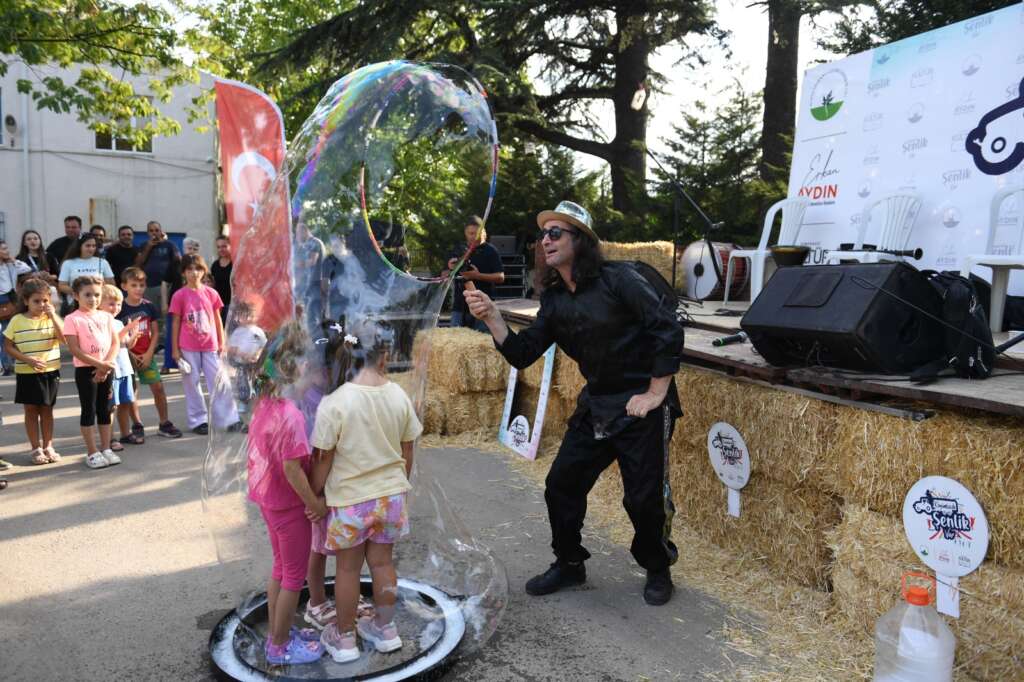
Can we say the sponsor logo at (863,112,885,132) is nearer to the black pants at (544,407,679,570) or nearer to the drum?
the drum

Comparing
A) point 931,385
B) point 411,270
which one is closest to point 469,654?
point 411,270

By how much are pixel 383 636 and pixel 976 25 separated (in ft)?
21.6

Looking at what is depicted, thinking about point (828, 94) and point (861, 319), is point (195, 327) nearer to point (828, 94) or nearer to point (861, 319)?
point (861, 319)

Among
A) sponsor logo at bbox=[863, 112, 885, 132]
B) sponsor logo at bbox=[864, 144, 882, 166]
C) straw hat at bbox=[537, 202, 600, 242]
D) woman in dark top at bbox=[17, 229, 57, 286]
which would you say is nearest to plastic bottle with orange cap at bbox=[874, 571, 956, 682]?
straw hat at bbox=[537, 202, 600, 242]

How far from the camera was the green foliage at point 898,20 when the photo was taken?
10773mm

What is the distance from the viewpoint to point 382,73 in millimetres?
3312

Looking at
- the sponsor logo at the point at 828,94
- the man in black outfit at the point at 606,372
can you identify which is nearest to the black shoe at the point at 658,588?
the man in black outfit at the point at 606,372

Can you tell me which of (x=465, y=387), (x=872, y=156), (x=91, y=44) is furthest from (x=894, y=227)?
(x=91, y=44)

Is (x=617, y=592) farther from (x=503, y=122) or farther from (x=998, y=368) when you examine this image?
(x=503, y=122)

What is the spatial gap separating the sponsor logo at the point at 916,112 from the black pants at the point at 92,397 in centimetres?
714

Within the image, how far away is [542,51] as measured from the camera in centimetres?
1510

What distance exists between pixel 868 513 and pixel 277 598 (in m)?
2.62

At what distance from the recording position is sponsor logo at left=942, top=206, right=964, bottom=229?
20.9 ft

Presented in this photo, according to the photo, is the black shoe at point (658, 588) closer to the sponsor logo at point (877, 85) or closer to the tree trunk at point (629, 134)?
the sponsor logo at point (877, 85)
